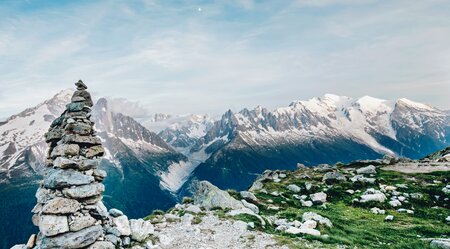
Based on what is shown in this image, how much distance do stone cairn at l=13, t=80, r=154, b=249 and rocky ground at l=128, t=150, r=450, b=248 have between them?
316cm

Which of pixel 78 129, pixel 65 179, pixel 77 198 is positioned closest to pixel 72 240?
pixel 77 198

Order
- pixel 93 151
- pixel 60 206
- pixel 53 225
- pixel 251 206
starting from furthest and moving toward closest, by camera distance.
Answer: pixel 251 206, pixel 93 151, pixel 60 206, pixel 53 225

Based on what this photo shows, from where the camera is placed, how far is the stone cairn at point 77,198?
23359 millimetres

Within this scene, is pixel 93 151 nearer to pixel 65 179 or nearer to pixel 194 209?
pixel 65 179

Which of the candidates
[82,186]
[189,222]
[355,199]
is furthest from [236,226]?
[355,199]

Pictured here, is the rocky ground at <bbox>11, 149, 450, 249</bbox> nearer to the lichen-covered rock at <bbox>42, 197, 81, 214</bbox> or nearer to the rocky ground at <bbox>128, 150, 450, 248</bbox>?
the rocky ground at <bbox>128, 150, 450, 248</bbox>

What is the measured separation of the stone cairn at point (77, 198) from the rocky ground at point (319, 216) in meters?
3.16

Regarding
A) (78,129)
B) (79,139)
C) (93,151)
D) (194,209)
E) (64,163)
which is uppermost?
(78,129)

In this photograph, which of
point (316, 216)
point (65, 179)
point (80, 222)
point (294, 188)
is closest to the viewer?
point (80, 222)

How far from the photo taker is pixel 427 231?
107 ft

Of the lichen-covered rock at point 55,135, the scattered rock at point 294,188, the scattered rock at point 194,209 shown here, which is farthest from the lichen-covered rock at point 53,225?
the scattered rock at point 294,188

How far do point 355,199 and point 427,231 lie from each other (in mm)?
14198

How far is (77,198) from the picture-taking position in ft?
80.8

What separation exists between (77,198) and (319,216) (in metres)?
21.6
